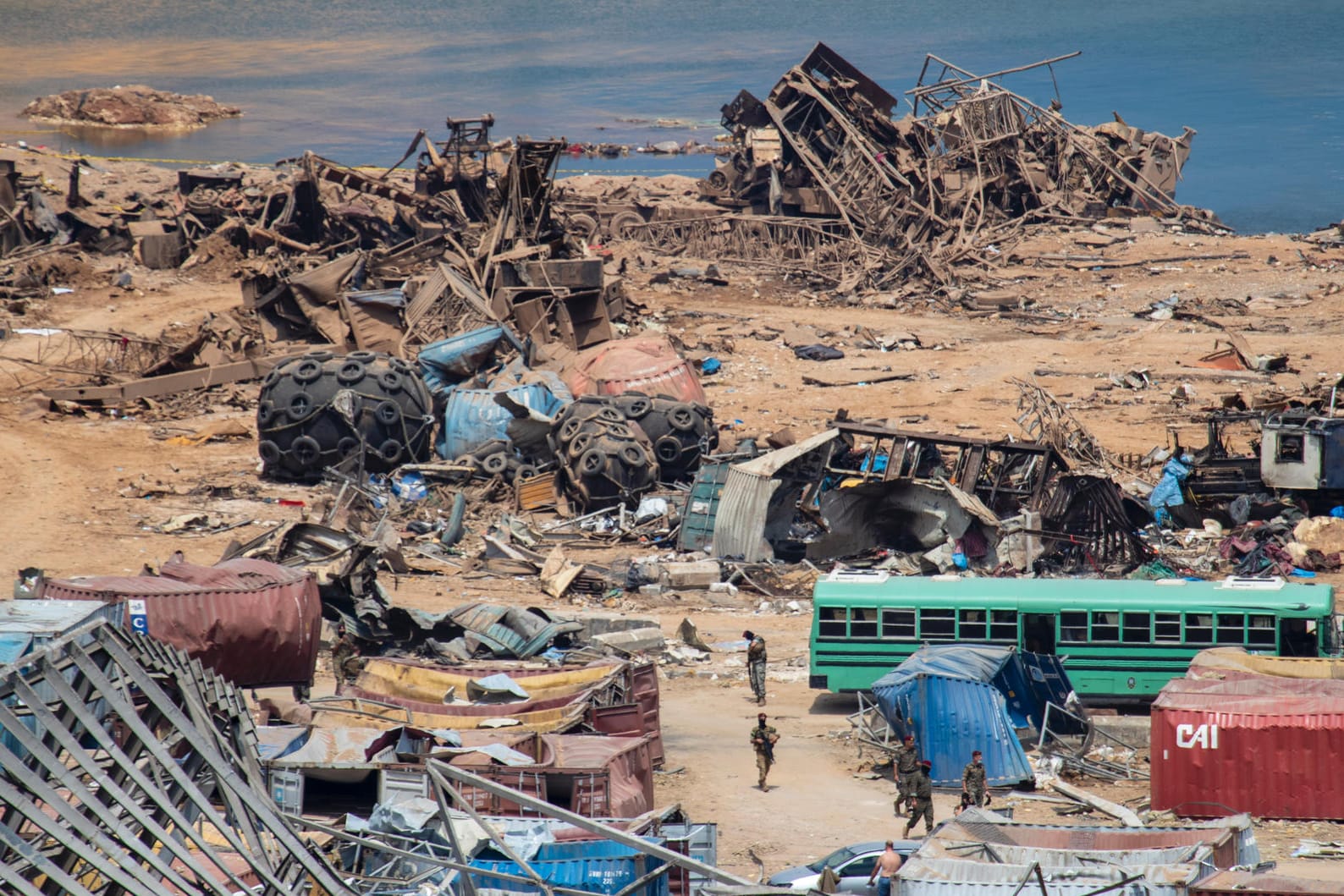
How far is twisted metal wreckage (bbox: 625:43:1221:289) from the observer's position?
47.5 meters

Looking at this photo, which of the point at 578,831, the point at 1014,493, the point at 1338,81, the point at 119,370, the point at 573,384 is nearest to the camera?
the point at 578,831

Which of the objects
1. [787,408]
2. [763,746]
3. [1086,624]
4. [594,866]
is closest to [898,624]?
[1086,624]

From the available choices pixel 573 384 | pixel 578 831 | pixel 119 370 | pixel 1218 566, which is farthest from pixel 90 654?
pixel 119 370

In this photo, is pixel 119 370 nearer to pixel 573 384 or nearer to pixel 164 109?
pixel 573 384

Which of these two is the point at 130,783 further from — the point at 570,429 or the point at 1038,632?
the point at 570,429

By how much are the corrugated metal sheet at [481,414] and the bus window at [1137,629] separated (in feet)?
40.7

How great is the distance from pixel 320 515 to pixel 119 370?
443 inches

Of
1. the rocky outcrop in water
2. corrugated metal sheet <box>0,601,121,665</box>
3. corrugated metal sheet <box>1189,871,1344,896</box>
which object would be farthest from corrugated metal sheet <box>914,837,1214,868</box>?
the rocky outcrop in water

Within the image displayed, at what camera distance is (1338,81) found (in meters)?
115

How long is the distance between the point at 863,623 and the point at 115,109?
74.7 m

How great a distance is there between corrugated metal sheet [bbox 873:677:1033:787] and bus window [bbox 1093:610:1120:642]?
227 cm

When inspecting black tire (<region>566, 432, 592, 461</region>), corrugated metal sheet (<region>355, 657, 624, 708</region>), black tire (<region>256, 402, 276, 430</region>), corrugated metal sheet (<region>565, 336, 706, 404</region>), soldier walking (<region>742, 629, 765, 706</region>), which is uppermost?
corrugated metal sheet (<region>565, 336, 706, 404</region>)

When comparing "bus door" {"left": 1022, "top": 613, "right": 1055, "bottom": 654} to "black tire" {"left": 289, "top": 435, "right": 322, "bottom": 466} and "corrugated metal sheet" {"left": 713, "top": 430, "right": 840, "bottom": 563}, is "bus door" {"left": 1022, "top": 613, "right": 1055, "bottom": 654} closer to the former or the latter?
"corrugated metal sheet" {"left": 713, "top": 430, "right": 840, "bottom": 563}

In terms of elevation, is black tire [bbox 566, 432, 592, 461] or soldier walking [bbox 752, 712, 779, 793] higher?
black tire [bbox 566, 432, 592, 461]
